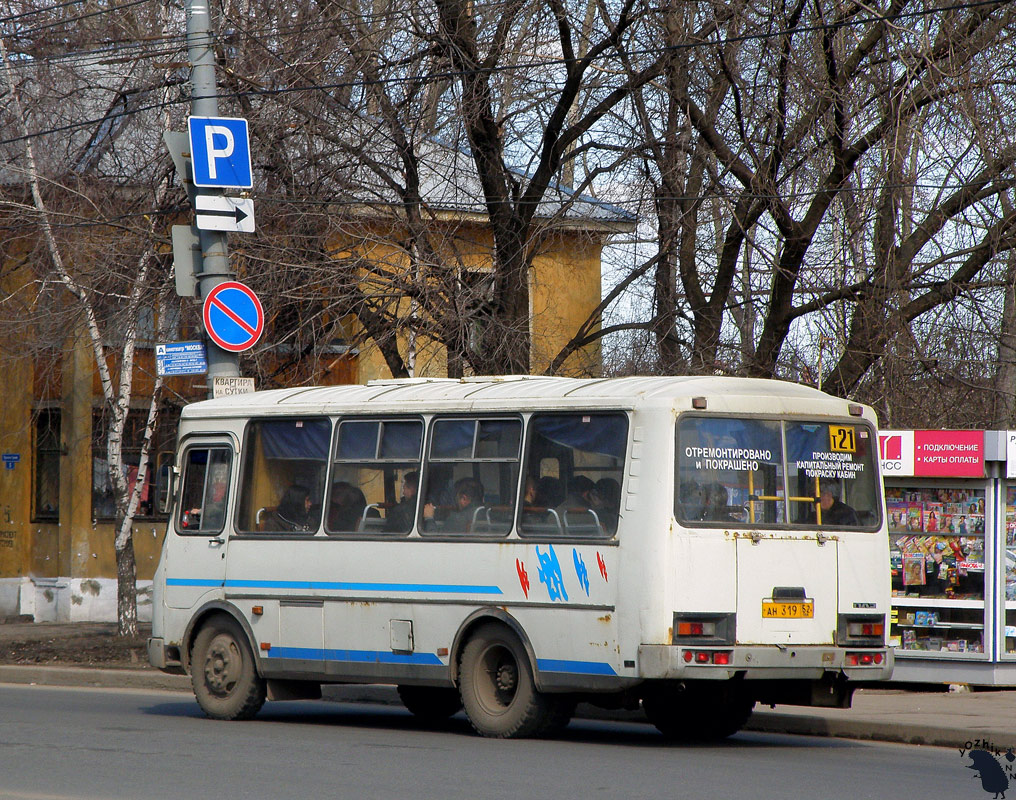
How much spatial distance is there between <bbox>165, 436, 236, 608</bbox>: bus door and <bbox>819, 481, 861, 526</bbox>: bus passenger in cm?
529

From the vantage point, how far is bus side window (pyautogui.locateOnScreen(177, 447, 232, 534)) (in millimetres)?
13680

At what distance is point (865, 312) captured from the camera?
1544 cm

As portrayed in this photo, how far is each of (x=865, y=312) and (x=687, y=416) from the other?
17.2 ft

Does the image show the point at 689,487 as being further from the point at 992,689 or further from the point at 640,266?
the point at 640,266

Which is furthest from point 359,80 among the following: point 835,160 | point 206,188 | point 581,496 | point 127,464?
point 127,464

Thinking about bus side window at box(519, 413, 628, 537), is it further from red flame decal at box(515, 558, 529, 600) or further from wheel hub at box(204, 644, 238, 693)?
wheel hub at box(204, 644, 238, 693)

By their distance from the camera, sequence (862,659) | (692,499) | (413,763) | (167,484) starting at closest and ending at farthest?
(413,763), (692,499), (862,659), (167,484)

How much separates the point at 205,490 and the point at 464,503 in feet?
10.2

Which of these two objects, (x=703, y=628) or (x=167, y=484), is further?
(x=167, y=484)

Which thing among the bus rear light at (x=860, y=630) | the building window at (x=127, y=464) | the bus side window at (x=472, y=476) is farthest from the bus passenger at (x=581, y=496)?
the building window at (x=127, y=464)

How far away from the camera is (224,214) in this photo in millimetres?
15344

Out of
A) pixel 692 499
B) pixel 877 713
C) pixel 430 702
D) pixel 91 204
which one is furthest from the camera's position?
pixel 91 204

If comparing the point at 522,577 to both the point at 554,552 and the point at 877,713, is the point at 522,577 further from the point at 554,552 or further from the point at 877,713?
the point at 877,713

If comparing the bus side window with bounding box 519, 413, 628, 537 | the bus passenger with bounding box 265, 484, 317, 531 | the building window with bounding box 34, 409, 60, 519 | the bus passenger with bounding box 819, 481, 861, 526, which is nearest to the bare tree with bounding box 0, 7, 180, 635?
the building window with bounding box 34, 409, 60, 519
